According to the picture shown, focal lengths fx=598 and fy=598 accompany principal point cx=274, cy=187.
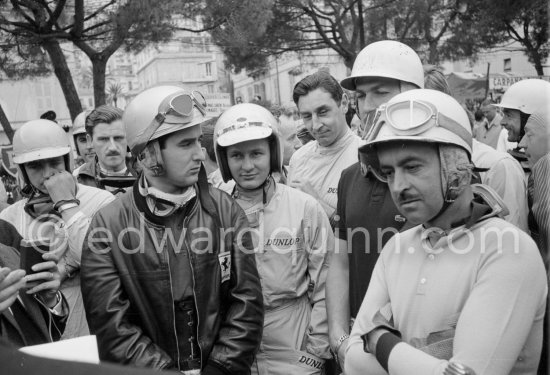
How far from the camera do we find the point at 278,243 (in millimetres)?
3340

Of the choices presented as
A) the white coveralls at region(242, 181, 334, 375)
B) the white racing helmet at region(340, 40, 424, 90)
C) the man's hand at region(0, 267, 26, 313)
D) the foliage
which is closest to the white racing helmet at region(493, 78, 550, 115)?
the white racing helmet at region(340, 40, 424, 90)

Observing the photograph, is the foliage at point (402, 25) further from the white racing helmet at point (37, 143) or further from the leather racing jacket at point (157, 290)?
the leather racing jacket at point (157, 290)

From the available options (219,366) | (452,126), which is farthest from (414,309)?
(219,366)

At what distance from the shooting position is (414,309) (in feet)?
6.84

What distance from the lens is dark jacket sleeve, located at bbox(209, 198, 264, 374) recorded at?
265 cm

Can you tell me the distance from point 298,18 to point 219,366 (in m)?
16.7

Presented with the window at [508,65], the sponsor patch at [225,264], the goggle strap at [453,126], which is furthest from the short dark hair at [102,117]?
the window at [508,65]

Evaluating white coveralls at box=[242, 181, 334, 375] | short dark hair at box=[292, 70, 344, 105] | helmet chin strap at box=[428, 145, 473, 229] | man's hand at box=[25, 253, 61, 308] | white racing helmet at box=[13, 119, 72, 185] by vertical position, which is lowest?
white coveralls at box=[242, 181, 334, 375]

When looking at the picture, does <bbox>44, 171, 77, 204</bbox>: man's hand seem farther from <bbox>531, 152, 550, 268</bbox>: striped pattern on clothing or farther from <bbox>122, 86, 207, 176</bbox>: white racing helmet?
<bbox>531, 152, 550, 268</bbox>: striped pattern on clothing

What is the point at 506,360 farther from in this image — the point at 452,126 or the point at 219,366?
the point at 219,366

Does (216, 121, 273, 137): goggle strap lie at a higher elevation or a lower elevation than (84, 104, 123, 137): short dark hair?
lower

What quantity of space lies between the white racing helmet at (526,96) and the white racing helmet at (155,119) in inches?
115

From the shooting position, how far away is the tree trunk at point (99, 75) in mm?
10805

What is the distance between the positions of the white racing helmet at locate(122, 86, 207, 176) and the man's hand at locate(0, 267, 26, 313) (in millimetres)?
878
